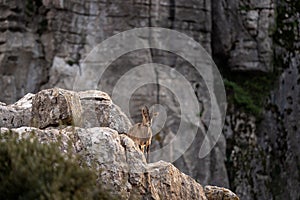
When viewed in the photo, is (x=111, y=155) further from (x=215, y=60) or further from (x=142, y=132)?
(x=215, y=60)

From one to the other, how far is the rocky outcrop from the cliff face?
985 cm

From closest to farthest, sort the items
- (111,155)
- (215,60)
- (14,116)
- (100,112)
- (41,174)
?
(41,174), (111,155), (14,116), (100,112), (215,60)

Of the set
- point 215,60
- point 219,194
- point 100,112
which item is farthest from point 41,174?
point 215,60

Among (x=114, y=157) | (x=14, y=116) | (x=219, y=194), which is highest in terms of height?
(x=14, y=116)

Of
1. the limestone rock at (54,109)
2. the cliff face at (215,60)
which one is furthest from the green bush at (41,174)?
the cliff face at (215,60)

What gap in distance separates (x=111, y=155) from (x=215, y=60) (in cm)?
1435

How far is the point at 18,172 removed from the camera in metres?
8.19

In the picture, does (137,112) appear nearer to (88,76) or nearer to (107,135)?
(88,76)

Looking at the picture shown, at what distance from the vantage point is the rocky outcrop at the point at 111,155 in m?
9.55

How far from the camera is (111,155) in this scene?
9.73 meters

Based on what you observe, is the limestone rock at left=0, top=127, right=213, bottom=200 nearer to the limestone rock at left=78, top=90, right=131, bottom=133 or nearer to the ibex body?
the ibex body

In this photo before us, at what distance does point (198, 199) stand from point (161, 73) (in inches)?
433

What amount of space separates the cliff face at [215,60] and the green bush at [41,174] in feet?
40.8

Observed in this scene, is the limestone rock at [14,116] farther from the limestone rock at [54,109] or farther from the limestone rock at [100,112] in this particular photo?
the limestone rock at [100,112]
